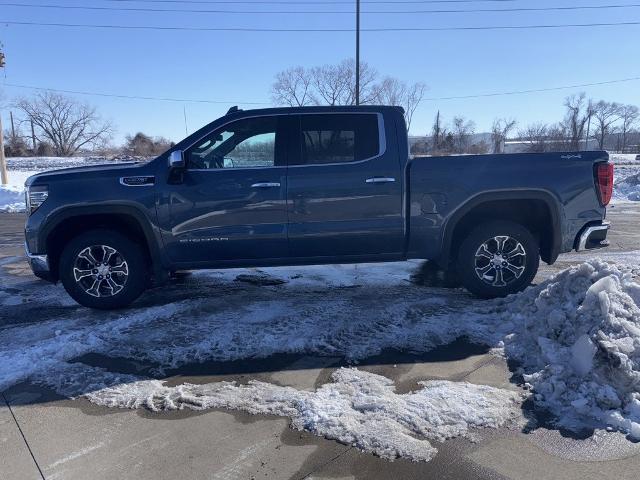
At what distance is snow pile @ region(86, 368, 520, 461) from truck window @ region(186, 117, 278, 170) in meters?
2.31

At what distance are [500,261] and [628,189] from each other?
1692 cm

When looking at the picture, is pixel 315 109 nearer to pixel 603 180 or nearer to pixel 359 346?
pixel 359 346

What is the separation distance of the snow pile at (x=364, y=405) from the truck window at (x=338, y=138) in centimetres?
228

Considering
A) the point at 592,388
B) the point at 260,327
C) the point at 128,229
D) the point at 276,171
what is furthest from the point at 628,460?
the point at 128,229

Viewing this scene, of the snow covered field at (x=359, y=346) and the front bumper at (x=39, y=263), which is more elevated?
the front bumper at (x=39, y=263)

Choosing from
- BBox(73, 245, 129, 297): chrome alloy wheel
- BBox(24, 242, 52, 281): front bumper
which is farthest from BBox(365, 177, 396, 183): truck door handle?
BBox(24, 242, 52, 281): front bumper

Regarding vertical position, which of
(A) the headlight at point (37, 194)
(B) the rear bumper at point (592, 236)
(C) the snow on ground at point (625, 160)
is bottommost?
(B) the rear bumper at point (592, 236)

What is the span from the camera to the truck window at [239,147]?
5.07 metres

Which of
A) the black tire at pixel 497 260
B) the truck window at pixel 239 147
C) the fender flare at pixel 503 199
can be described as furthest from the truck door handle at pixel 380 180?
the black tire at pixel 497 260

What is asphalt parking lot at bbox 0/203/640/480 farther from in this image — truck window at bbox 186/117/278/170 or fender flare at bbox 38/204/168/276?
truck window at bbox 186/117/278/170

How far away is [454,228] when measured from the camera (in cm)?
543

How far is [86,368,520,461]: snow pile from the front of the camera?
2955 millimetres

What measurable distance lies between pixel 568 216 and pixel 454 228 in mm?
1170

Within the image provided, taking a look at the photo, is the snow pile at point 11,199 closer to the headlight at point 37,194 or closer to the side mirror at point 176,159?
the headlight at point 37,194
